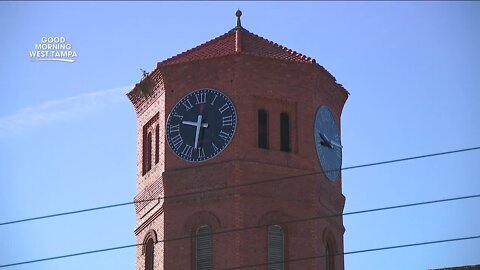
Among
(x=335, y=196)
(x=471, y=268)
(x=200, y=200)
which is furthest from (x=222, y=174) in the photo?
(x=471, y=268)

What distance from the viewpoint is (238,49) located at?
57.8m

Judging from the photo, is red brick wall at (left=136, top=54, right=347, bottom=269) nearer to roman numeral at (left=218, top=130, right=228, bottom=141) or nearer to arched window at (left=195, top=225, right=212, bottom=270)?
arched window at (left=195, top=225, right=212, bottom=270)

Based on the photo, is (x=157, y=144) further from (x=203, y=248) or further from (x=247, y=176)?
(x=203, y=248)

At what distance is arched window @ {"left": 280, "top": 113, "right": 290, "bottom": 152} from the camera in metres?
57.4

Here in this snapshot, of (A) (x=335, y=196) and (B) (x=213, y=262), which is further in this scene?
(A) (x=335, y=196)

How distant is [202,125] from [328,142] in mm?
4943

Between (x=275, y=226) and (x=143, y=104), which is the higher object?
(x=143, y=104)

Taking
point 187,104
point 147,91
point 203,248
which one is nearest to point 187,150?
point 187,104

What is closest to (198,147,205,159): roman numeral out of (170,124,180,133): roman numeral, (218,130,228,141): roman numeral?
(218,130,228,141): roman numeral

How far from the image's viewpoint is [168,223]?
56.5 meters

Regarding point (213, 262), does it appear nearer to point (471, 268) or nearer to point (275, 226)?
point (275, 226)

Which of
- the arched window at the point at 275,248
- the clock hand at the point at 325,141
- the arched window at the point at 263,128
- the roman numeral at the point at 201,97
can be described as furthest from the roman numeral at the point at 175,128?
the clock hand at the point at 325,141

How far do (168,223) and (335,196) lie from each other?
20.8 ft

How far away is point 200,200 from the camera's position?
56.2 metres
